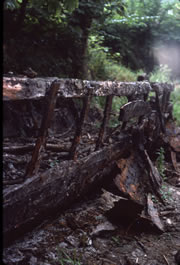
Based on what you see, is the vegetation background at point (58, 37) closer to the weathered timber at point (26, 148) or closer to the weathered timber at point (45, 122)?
the weathered timber at point (45, 122)

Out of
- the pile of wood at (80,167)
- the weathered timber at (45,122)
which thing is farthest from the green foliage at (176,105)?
the weathered timber at (45,122)

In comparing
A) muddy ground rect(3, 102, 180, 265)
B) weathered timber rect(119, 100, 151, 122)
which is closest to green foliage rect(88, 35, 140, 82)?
weathered timber rect(119, 100, 151, 122)

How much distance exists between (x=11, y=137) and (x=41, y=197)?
94.9 inches

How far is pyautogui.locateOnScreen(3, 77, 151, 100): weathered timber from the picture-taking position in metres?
1.91

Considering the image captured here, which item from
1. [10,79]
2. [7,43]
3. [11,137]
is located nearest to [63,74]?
[7,43]

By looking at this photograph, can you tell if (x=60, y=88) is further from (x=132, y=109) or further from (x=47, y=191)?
(x=132, y=109)

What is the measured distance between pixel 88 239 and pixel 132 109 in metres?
2.11

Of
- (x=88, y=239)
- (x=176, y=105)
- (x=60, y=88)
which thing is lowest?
(x=88, y=239)

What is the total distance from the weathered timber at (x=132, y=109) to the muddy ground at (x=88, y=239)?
1.16 m

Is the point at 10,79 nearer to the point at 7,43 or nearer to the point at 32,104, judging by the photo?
the point at 32,104

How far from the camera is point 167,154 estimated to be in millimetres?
6273

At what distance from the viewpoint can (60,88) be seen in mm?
2379

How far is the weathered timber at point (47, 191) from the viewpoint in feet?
7.31

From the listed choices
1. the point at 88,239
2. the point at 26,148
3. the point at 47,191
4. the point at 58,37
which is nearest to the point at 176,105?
the point at 58,37
